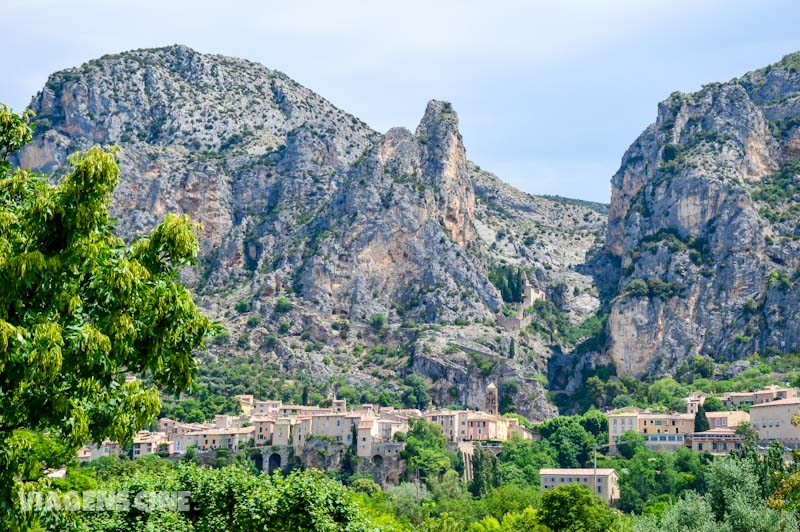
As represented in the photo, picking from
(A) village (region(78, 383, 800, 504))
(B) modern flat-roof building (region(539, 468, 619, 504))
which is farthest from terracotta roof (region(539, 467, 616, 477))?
(A) village (region(78, 383, 800, 504))

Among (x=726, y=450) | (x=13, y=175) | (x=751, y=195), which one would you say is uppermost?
(x=751, y=195)

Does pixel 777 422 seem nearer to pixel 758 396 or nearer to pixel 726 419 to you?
pixel 726 419

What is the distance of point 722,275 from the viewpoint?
16338 centimetres

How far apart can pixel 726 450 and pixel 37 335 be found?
4354 inches

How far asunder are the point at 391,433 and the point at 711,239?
234 ft

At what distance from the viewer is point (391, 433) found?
125 meters

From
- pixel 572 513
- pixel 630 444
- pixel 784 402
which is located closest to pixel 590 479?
pixel 630 444

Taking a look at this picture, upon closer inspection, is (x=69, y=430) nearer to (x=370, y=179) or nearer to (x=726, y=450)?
(x=726, y=450)

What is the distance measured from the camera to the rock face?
520 feet

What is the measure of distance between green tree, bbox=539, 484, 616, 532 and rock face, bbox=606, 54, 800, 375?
285ft

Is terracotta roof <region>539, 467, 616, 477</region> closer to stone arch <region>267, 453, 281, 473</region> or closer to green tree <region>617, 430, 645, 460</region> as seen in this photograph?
green tree <region>617, 430, 645, 460</region>

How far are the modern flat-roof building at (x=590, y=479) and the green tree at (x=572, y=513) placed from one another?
92.6ft

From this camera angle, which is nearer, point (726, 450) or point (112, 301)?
point (112, 301)

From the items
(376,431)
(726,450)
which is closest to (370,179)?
(376,431)
